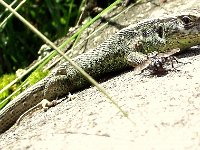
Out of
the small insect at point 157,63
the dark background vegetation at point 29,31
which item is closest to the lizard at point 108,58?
the small insect at point 157,63

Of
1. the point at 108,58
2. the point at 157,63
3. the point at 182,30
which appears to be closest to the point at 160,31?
the point at 182,30

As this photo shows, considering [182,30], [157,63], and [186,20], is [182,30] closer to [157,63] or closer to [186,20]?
[186,20]

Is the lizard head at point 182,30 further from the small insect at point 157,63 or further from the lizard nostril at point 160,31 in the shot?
the small insect at point 157,63

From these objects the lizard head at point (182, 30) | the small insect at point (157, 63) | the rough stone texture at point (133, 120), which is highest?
the rough stone texture at point (133, 120)

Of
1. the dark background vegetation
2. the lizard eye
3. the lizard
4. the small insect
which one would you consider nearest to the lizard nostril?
the lizard

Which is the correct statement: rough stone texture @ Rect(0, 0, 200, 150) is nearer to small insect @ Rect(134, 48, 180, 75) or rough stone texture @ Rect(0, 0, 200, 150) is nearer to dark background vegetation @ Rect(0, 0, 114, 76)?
small insect @ Rect(134, 48, 180, 75)

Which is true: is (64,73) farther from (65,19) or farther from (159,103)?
(159,103)

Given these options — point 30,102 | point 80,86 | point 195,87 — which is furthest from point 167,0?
point 195,87
